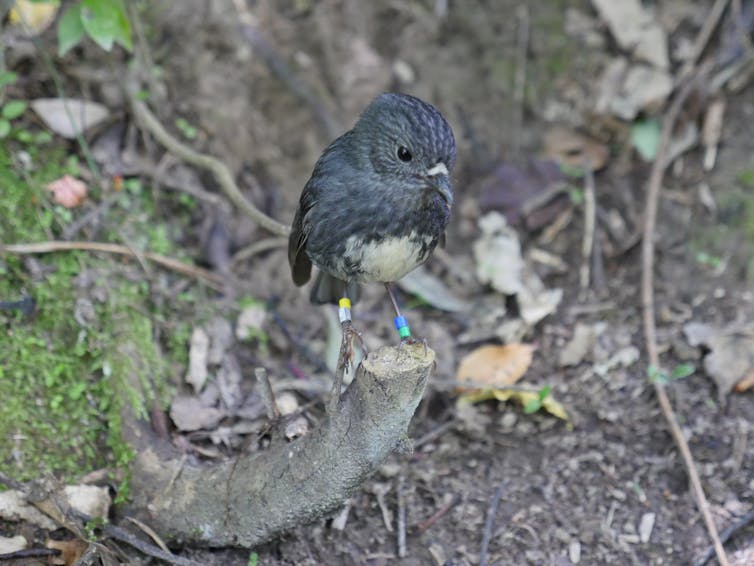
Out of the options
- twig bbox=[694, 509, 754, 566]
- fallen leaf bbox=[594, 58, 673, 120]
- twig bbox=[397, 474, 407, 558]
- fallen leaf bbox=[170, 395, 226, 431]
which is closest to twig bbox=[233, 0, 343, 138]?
fallen leaf bbox=[594, 58, 673, 120]

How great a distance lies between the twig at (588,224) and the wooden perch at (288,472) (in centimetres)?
221

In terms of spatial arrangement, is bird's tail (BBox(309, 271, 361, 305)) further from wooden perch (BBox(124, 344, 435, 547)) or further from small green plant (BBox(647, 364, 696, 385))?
small green plant (BBox(647, 364, 696, 385))

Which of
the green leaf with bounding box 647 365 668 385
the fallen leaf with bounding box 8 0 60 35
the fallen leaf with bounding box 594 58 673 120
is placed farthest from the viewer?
the fallen leaf with bounding box 594 58 673 120

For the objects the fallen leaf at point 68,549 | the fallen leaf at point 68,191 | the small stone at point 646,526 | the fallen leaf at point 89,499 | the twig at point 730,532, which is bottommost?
the fallen leaf at point 68,549

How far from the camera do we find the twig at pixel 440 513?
3648 mm

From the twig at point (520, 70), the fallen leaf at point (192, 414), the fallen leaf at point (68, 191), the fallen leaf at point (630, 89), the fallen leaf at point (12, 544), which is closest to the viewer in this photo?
the fallen leaf at point (12, 544)

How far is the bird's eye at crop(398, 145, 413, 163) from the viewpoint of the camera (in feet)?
10.3

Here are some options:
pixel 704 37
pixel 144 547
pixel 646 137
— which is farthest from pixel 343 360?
pixel 704 37

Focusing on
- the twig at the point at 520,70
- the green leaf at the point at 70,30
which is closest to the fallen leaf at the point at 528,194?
the twig at the point at 520,70

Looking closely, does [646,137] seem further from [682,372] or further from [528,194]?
[682,372]

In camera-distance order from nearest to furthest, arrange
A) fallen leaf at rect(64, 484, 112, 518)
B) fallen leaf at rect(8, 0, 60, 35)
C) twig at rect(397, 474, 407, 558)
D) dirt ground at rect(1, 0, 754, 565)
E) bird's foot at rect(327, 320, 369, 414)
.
A: bird's foot at rect(327, 320, 369, 414) → fallen leaf at rect(64, 484, 112, 518) → twig at rect(397, 474, 407, 558) → dirt ground at rect(1, 0, 754, 565) → fallen leaf at rect(8, 0, 60, 35)

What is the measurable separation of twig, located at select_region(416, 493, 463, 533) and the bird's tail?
1.04 metres

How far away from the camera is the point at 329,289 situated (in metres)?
3.88

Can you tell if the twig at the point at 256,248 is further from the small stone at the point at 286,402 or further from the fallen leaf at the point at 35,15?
the fallen leaf at the point at 35,15
